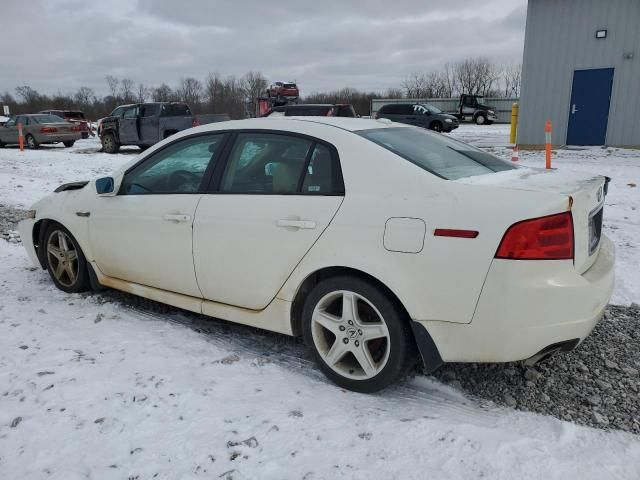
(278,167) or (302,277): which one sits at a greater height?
(278,167)

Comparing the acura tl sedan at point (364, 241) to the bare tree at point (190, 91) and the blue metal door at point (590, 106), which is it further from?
the bare tree at point (190, 91)

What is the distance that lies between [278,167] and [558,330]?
1806mm

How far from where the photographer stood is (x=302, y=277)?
296 centimetres

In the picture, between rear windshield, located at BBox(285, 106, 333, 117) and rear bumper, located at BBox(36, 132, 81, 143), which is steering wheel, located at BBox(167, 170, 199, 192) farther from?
rear bumper, located at BBox(36, 132, 81, 143)

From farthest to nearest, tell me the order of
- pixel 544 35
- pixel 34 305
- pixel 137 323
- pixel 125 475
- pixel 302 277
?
pixel 544 35 → pixel 34 305 → pixel 137 323 → pixel 302 277 → pixel 125 475

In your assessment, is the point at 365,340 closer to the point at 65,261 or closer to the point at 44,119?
the point at 65,261

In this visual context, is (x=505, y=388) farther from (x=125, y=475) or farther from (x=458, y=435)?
(x=125, y=475)

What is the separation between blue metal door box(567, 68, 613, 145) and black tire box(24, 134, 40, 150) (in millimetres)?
19687

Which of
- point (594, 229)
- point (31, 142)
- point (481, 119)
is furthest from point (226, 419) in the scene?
point (481, 119)

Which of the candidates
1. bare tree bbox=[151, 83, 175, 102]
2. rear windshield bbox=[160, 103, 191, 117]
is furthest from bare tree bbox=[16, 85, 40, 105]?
rear windshield bbox=[160, 103, 191, 117]

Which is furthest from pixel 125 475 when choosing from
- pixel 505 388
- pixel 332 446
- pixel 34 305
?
pixel 34 305

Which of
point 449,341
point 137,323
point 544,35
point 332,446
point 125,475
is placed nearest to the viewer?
point 125,475

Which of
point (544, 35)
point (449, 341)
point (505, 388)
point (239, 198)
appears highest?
point (544, 35)

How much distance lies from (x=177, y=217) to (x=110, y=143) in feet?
54.9
